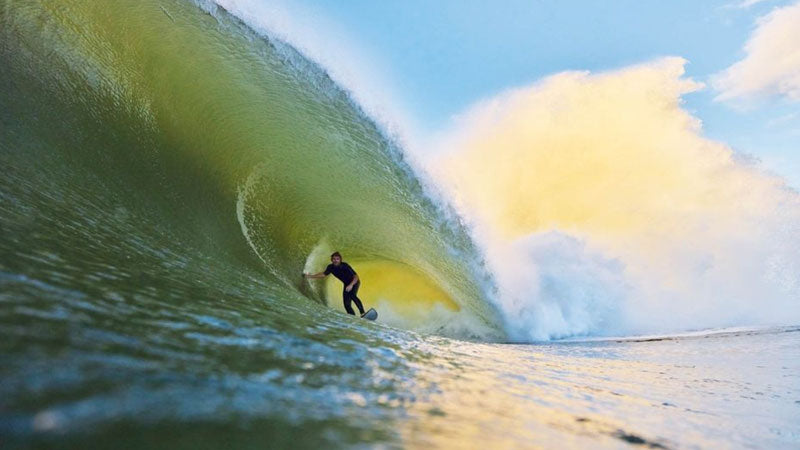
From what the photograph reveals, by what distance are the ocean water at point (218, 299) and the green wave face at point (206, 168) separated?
3 cm

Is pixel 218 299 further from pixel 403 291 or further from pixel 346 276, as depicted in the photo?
pixel 403 291

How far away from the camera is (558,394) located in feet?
6.12

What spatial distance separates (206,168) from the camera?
5.78 metres

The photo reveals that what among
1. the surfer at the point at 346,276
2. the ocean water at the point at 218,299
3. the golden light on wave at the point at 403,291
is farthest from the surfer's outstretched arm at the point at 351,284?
the golden light on wave at the point at 403,291

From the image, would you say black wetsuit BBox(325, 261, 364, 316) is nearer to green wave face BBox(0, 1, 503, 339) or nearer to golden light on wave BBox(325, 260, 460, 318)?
green wave face BBox(0, 1, 503, 339)

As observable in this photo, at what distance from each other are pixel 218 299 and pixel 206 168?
3982mm

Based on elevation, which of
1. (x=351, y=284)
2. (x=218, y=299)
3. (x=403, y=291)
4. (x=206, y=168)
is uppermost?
(x=206, y=168)

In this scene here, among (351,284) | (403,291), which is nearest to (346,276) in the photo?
(351,284)

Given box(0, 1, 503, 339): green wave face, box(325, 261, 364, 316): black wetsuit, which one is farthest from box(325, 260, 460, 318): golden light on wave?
box(325, 261, 364, 316): black wetsuit

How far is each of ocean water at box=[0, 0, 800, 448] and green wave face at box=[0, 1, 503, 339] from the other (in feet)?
0.09

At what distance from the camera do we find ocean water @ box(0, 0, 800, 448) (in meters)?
0.92

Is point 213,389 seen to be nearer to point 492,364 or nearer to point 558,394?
point 558,394

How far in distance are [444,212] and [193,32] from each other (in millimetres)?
4605

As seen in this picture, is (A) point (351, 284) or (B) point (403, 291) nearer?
(A) point (351, 284)
